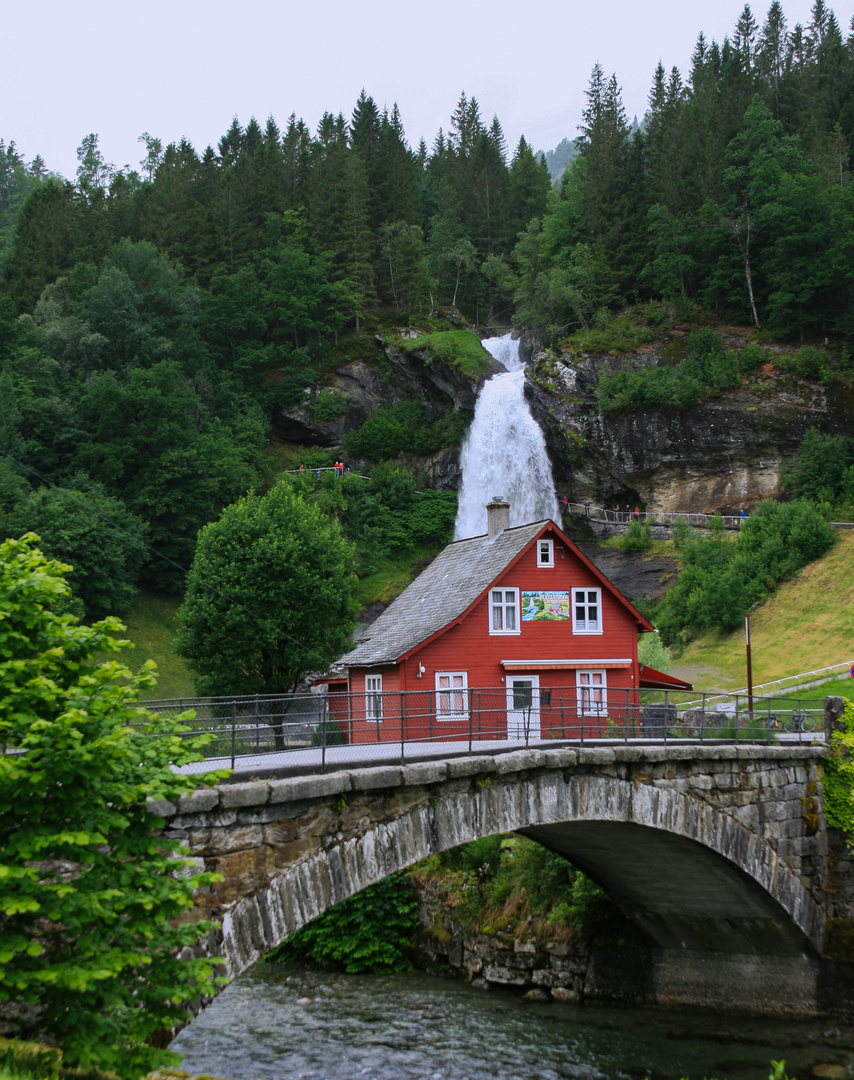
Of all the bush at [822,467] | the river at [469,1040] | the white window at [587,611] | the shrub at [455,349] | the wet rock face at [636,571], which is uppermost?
the shrub at [455,349]

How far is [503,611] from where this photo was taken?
29031 mm

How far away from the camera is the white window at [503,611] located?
94.6 ft

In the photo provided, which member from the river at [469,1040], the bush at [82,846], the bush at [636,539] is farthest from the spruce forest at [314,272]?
the bush at [82,846]

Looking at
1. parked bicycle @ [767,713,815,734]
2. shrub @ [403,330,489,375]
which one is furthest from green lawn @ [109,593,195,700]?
parked bicycle @ [767,713,815,734]

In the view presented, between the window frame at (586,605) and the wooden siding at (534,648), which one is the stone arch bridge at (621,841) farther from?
the window frame at (586,605)

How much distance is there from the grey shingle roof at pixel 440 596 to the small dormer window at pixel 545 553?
1.60 ft

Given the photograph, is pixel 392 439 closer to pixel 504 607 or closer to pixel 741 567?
pixel 741 567

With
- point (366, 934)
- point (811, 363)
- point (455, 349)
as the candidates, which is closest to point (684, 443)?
point (811, 363)

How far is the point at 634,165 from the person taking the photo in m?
76.2

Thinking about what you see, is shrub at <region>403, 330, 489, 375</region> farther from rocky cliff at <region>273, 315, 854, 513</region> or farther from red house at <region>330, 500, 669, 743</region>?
red house at <region>330, 500, 669, 743</region>

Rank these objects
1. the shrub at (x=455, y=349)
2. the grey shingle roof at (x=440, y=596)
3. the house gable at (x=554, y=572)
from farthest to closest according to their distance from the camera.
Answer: the shrub at (x=455, y=349) → the house gable at (x=554, y=572) → the grey shingle roof at (x=440, y=596)

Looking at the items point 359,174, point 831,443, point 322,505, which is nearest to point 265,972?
point 322,505

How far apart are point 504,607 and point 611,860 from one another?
9.01m

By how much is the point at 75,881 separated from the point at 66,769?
98 centimetres
